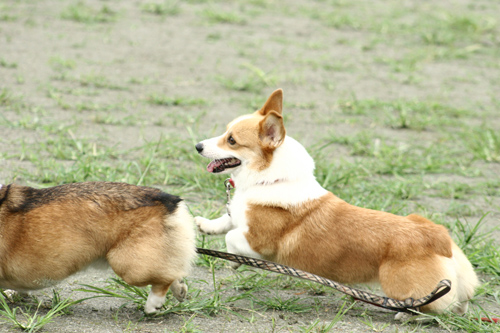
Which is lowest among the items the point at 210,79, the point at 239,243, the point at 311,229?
the point at 239,243

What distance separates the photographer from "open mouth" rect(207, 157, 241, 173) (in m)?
3.51

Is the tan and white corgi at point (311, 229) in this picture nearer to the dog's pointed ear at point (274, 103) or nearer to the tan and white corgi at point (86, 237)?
the dog's pointed ear at point (274, 103)

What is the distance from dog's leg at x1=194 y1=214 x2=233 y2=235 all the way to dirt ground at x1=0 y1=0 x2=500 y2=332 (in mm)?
269

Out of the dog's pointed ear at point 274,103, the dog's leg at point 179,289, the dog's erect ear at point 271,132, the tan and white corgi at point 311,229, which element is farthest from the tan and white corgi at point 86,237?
the dog's pointed ear at point 274,103

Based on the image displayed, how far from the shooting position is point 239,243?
3.39 metres

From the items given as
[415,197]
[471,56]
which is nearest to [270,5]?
[471,56]

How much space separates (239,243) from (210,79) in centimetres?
442

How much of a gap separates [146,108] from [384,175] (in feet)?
8.47

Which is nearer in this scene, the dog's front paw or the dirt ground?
the dirt ground

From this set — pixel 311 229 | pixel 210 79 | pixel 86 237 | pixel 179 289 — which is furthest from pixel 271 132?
pixel 210 79

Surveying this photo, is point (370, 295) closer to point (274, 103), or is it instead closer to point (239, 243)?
point (239, 243)

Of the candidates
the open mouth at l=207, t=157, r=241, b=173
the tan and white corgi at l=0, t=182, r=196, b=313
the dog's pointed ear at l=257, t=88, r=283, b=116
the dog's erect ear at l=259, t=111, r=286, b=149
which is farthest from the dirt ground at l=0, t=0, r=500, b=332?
the dog's pointed ear at l=257, t=88, r=283, b=116

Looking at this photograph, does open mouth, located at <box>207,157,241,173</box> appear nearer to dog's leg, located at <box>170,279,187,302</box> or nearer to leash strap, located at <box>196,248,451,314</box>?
leash strap, located at <box>196,248,451,314</box>

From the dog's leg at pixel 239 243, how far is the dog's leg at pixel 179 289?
407 millimetres
